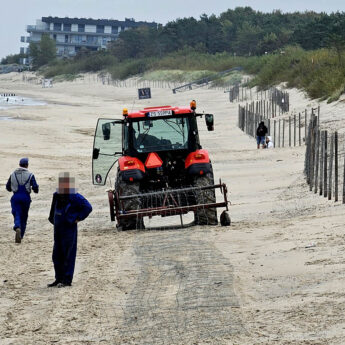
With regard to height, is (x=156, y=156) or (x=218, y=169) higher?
(x=156, y=156)

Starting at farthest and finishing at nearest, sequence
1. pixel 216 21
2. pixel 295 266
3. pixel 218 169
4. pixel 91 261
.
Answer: pixel 216 21 < pixel 218 169 < pixel 91 261 < pixel 295 266

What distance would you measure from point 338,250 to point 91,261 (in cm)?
316

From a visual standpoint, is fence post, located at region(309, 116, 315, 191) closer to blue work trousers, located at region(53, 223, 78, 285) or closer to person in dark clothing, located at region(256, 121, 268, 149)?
blue work trousers, located at region(53, 223, 78, 285)

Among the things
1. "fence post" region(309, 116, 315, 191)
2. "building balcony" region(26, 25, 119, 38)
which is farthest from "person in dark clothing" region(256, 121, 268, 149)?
"building balcony" region(26, 25, 119, 38)

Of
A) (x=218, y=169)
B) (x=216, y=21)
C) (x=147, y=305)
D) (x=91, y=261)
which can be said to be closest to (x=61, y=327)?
(x=147, y=305)

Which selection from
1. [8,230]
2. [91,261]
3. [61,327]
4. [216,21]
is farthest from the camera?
[216,21]

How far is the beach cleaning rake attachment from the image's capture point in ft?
47.9

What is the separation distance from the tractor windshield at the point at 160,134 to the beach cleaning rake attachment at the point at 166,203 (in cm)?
93

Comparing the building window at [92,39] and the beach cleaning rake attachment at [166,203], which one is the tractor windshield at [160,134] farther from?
the building window at [92,39]

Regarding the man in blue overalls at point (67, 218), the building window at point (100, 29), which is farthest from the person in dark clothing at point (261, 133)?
the building window at point (100, 29)

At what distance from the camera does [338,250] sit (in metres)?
10.5

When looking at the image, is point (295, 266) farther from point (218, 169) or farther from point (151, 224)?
point (218, 169)

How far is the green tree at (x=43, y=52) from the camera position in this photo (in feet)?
527

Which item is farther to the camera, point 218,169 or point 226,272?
point 218,169
